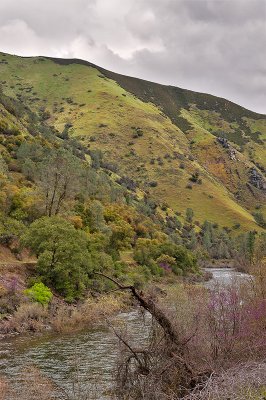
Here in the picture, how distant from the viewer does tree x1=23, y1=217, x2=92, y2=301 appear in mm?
54719

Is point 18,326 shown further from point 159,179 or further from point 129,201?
point 159,179

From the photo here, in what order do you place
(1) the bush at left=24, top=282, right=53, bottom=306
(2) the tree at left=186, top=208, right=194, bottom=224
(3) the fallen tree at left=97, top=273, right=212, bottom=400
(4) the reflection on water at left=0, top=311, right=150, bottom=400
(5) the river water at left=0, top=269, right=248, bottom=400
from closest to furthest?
(3) the fallen tree at left=97, top=273, right=212, bottom=400 < (5) the river water at left=0, top=269, right=248, bottom=400 < (4) the reflection on water at left=0, top=311, right=150, bottom=400 < (1) the bush at left=24, top=282, right=53, bottom=306 < (2) the tree at left=186, top=208, right=194, bottom=224

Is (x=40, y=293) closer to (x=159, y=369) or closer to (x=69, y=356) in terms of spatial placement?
(x=69, y=356)

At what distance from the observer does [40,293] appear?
49.1m

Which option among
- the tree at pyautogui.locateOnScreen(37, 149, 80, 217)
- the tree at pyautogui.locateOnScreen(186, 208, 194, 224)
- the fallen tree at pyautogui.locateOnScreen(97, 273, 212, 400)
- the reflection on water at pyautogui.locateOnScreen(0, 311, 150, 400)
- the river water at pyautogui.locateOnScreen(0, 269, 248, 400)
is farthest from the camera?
the tree at pyautogui.locateOnScreen(186, 208, 194, 224)

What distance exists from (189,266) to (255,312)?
78247mm

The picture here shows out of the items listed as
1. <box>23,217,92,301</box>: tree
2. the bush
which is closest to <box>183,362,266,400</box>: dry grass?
the bush

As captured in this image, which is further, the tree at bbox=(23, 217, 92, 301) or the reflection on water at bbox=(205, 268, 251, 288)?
the tree at bbox=(23, 217, 92, 301)

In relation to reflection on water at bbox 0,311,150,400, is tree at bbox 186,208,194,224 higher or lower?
lower

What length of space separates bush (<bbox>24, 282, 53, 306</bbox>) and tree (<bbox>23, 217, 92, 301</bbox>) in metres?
3.81

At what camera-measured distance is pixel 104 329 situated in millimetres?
42906

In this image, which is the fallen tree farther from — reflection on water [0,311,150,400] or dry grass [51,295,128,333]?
dry grass [51,295,128,333]

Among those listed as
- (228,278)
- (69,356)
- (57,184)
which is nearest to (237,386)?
Result: (69,356)

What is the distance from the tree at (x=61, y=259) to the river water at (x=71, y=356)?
1302 cm
